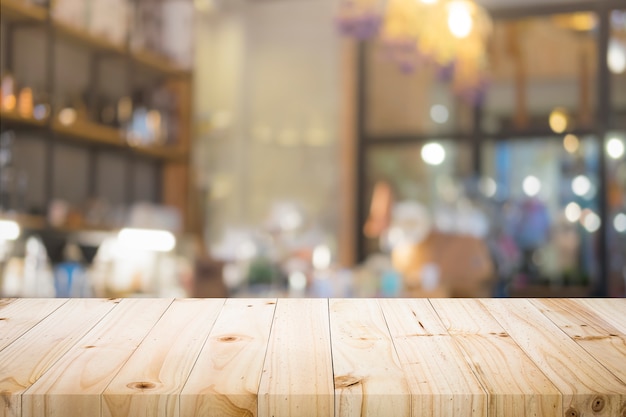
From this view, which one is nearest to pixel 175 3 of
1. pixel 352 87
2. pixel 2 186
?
pixel 352 87

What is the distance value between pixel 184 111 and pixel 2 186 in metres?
2.49

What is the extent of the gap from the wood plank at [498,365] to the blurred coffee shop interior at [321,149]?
3.41 meters

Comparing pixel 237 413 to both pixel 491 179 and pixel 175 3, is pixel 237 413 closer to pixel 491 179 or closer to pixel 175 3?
pixel 175 3

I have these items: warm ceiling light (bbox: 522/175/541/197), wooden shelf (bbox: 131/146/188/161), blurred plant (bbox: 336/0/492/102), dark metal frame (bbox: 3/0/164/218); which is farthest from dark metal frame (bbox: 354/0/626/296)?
blurred plant (bbox: 336/0/492/102)

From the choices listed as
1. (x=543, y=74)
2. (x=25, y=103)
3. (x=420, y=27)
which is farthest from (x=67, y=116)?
(x=543, y=74)

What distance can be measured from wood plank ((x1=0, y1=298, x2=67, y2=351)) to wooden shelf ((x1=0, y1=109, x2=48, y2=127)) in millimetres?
3032

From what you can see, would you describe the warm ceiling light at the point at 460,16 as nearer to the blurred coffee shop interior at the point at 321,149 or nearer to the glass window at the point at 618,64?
the blurred coffee shop interior at the point at 321,149

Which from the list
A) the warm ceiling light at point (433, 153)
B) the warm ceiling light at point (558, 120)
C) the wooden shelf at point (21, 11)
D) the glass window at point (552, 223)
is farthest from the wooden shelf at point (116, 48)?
the warm ceiling light at point (558, 120)

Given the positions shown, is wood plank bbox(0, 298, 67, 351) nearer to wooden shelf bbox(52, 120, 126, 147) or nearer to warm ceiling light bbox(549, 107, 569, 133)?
wooden shelf bbox(52, 120, 126, 147)

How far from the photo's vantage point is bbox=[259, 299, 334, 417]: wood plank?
1.21m

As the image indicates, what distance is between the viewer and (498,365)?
1.32 m

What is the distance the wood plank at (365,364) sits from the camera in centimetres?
121

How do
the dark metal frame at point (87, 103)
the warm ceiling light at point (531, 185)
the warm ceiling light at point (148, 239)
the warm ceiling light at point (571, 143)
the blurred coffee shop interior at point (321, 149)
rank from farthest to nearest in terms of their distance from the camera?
the warm ceiling light at point (531, 185) → the warm ceiling light at point (571, 143) → the warm ceiling light at point (148, 239) → the blurred coffee shop interior at point (321, 149) → the dark metal frame at point (87, 103)

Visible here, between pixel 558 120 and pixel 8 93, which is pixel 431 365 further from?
pixel 558 120
